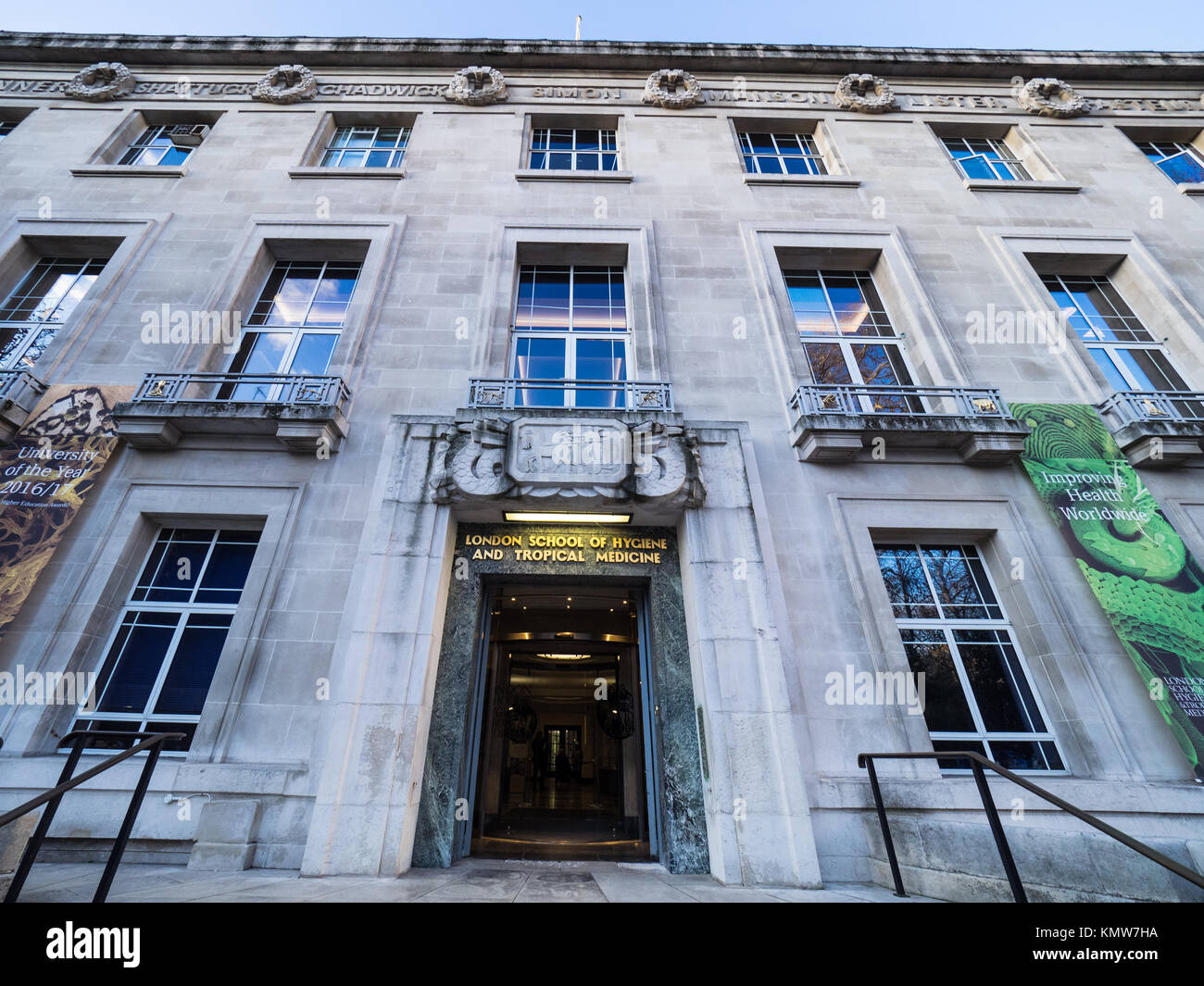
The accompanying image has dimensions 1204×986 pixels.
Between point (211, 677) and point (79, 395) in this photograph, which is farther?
point (79, 395)

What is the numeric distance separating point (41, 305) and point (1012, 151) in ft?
70.9

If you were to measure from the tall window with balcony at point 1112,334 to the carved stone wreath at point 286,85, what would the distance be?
693 inches

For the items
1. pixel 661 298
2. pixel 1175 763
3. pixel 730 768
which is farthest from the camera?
pixel 661 298

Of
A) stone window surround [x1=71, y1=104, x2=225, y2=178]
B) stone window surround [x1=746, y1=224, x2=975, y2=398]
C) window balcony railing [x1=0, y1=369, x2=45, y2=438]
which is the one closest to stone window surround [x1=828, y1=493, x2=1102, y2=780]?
stone window surround [x1=746, y1=224, x2=975, y2=398]

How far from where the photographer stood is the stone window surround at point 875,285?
907cm

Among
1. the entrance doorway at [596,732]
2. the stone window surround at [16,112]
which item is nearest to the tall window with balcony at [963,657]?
the entrance doorway at [596,732]

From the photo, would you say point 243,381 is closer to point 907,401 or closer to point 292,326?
point 292,326

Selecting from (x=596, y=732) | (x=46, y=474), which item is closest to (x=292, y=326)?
(x=46, y=474)

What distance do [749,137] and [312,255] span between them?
1075cm

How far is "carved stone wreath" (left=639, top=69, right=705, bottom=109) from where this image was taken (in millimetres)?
13203

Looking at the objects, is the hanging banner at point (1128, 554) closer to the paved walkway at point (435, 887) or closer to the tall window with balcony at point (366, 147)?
the paved walkway at point (435, 887)
